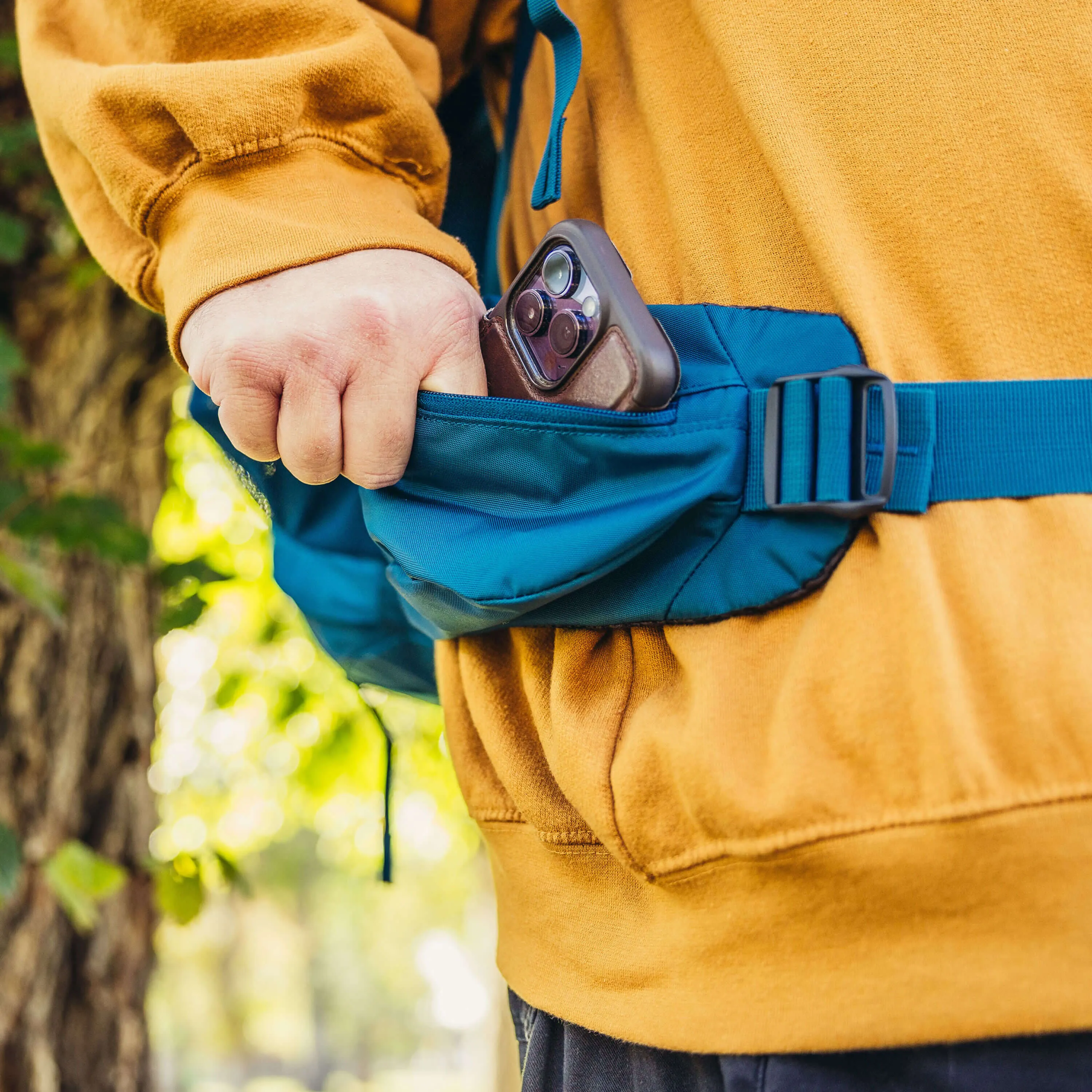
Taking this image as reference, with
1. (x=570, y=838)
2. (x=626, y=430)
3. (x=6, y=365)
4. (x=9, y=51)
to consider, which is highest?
(x=626, y=430)

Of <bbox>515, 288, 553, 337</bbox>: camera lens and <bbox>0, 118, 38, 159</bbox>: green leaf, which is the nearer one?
<bbox>515, 288, 553, 337</bbox>: camera lens

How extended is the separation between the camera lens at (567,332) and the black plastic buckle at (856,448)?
161mm

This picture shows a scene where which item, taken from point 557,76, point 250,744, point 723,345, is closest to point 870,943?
point 723,345

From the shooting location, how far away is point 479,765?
957 millimetres

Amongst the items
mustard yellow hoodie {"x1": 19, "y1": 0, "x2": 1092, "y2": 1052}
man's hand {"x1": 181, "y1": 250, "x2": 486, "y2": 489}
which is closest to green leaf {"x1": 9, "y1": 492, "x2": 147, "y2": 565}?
mustard yellow hoodie {"x1": 19, "y1": 0, "x2": 1092, "y2": 1052}

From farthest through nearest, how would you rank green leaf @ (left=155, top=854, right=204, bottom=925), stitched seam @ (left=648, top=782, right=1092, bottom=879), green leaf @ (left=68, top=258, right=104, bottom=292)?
green leaf @ (left=68, top=258, right=104, bottom=292) → green leaf @ (left=155, top=854, right=204, bottom=925) → stitched seam @ (left=648, top=782, right=1092, bottom=879)

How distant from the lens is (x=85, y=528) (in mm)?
1714

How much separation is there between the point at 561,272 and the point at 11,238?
1.50 metres

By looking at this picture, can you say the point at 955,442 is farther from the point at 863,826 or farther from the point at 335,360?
the point at 335,360

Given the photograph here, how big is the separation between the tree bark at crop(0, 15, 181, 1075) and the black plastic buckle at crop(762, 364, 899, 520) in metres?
1.58

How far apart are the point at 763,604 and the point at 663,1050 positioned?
386 millimetres

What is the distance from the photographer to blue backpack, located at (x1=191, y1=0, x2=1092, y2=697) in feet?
2.23

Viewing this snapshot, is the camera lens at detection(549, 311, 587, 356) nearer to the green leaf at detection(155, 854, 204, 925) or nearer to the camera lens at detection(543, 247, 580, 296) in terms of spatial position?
the camera lens at detection(543, 247, 580, 296)

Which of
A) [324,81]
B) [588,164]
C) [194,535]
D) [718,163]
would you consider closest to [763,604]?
[718,163]
